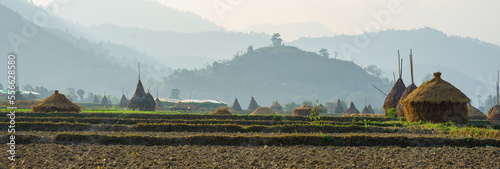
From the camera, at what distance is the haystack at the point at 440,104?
2511 centimetres

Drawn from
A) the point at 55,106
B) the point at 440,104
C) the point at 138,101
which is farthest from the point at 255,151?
the point at 138,101

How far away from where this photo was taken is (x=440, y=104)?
2530 cm

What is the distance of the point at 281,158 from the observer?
1254 centimetres

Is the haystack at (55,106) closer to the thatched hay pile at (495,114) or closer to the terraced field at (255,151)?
the terraced field at (255,151)

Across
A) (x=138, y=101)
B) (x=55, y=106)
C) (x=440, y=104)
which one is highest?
(x=138, y=101)

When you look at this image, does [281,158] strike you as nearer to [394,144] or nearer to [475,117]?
[394,144]

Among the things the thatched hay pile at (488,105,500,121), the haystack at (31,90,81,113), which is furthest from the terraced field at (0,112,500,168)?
the thatched hay pile at (488,105,500,121)

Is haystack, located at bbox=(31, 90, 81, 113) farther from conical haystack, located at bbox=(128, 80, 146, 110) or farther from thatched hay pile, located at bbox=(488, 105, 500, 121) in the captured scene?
thatched hay pile, located at bbox=(488, 105, 500, 121)

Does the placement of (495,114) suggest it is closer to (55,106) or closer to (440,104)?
(440,104)

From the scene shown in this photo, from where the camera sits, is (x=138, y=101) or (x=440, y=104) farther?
(x=138, y=101)

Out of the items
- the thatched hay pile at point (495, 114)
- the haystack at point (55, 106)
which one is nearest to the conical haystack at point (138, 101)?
the haystack at point (55, 106)

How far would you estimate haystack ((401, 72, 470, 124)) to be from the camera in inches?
989

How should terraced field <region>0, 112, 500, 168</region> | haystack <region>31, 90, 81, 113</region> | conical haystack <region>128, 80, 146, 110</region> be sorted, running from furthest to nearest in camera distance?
conical haystack <region>128, 80, 146, 110</region>
haystack <region>31, 90, 81, 113</region>
terraced field <region>0, 112, 500, 168</region>

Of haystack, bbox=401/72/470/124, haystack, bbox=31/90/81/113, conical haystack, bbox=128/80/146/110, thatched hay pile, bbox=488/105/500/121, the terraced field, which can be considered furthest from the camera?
conical haystack, bbox=128/80/146/110
